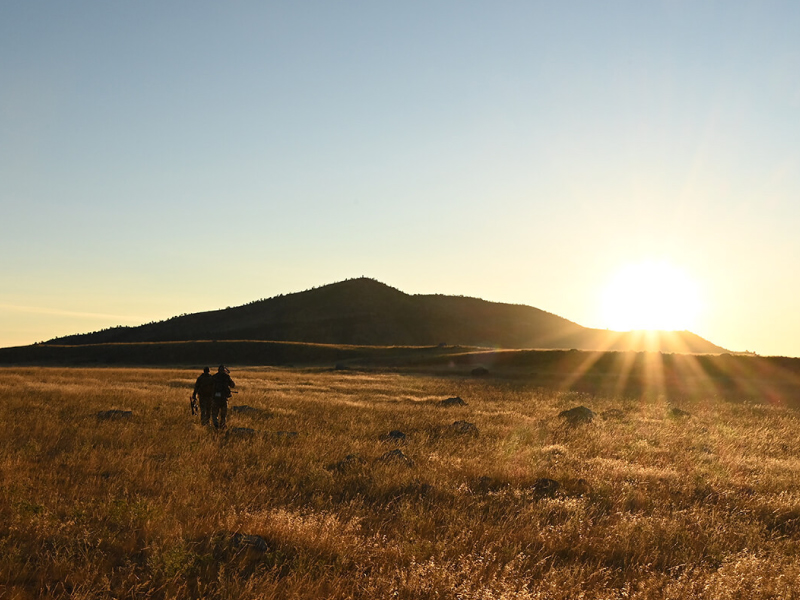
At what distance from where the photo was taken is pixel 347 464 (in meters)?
10.9

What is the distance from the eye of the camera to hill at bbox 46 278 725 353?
12181 centimetres

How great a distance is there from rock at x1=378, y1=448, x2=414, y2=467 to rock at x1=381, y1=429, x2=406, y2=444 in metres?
1.92

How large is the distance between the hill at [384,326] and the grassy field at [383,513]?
103 m

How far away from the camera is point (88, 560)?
5.82 m

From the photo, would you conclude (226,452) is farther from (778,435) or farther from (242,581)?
(778,435)

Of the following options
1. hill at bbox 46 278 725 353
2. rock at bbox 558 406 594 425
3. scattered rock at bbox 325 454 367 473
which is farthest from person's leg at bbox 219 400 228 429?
hill at bbox 46 278 725 353

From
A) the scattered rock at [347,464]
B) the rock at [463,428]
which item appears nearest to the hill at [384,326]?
the rock at [463,428]

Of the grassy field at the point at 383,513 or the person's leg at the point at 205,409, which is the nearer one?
the grassy field at the point at 383,513

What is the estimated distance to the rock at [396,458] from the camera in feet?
36.6

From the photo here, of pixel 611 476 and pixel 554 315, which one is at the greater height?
pixel 554 315

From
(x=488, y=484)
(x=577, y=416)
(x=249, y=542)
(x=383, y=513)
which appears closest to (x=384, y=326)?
(x=577, y=416)

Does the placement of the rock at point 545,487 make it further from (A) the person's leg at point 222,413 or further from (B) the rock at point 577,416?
(B) the rock at point 577,416

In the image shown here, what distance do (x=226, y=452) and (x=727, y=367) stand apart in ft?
160

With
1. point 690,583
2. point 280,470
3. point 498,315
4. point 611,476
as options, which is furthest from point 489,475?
point 498,315
